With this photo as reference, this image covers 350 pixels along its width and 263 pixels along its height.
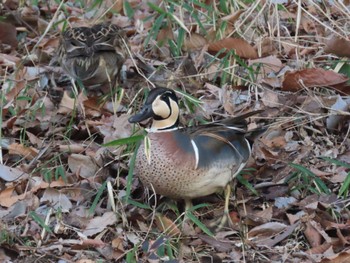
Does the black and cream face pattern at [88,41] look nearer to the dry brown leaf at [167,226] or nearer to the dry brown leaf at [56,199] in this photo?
the dry brown leaf at [56,199]

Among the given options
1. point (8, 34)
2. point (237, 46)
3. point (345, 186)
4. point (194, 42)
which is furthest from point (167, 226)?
point (8, 34)

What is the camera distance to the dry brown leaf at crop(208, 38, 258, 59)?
595cm

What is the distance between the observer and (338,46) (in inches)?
216

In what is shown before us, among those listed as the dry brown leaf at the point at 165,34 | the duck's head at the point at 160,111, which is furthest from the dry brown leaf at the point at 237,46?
the duck's head at the point at 160,111

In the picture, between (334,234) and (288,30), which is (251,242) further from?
(288,30)

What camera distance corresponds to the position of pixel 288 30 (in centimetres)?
648

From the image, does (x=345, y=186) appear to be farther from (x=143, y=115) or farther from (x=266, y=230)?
(x=143, y=115)

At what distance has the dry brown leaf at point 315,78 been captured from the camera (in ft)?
18.1

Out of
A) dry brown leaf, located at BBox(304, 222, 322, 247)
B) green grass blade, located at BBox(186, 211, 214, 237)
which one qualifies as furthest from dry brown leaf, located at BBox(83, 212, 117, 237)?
dry brown leaf, located at BBox(304, 222, 322, 247)

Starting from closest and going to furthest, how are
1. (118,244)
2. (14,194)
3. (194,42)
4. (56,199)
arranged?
(118,244), (56,199), (14,194), (194,42)

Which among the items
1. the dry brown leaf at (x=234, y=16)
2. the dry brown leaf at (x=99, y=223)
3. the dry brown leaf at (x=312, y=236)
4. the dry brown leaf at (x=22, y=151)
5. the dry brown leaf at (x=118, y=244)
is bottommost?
the dry brown leaf at (x=22, y=151)

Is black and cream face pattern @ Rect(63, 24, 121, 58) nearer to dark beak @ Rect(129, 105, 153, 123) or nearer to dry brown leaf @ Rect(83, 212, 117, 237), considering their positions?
dark beak @ Rect(129, 105, 153, 123)

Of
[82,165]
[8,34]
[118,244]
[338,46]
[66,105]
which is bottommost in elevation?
[8,34]

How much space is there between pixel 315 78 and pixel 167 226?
61.8 inches
